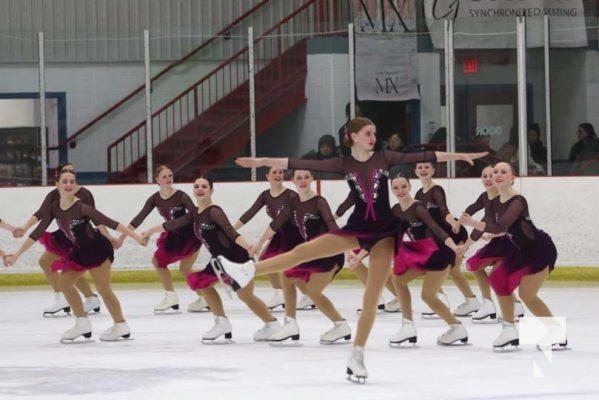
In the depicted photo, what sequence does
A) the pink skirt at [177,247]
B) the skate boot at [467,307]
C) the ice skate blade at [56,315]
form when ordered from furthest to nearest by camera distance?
1. the pink skirt at [177,247]
2. the ice skate blade at [56,315]
3. the skate boot at [467,307]

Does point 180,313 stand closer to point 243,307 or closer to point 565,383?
point 243,307

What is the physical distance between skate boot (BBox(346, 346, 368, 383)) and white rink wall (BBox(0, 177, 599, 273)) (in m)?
8.14

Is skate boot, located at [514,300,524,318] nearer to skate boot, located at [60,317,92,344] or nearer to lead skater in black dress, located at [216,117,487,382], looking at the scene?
skate boot, located at [60,317,92,344]

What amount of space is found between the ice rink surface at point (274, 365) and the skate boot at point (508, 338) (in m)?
0.07

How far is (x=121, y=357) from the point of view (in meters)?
9.77

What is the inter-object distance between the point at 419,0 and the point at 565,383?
965 cm

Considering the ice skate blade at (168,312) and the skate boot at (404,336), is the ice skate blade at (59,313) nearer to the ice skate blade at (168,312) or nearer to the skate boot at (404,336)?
the ice skate blade at (168,312)

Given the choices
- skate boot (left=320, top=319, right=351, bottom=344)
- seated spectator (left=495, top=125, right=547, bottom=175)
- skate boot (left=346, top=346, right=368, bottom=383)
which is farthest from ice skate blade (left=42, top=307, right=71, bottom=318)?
skate boot (left=346, top=346, right=368, bottom=383)

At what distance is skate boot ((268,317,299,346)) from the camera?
10.4 metres

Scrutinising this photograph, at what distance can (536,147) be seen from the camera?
16.3 meters

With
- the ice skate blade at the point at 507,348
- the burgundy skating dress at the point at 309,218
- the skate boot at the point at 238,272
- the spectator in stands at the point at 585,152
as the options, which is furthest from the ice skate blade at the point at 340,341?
the spectator in stands at the point at 585,152

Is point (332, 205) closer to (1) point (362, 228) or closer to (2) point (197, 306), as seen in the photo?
(2) point (197, 306)

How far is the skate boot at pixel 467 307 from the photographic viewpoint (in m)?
12.6

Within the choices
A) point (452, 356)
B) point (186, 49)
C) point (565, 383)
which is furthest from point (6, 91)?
point (565, 383)
